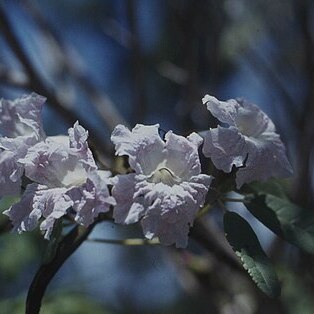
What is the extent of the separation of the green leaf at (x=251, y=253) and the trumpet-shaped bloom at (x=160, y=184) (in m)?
0.09

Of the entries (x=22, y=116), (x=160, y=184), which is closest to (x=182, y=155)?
(x=160, y=184)

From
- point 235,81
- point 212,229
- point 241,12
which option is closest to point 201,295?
point 212,229

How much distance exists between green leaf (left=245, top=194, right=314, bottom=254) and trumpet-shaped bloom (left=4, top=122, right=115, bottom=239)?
0.90 ft

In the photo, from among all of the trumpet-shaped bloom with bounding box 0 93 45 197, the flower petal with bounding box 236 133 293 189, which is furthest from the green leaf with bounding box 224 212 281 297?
the trumpet-shaped bloom with bounding box 0 93 45 197

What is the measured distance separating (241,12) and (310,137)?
2.53 feet

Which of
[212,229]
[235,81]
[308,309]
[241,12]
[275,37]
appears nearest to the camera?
[212,229]

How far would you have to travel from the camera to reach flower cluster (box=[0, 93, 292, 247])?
35.7 inches

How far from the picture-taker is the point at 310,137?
1726mm

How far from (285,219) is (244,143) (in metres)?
0.18

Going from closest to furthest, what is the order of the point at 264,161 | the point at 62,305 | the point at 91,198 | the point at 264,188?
1. the point at 91,198
2. the point at 264,161
3. the point at 264,188
4. the point at 62,305

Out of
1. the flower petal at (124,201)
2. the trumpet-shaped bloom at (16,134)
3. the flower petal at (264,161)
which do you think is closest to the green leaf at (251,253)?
the flower petal at (264,161)

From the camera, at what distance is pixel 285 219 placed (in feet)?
3.63

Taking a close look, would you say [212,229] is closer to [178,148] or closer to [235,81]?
[178,148]

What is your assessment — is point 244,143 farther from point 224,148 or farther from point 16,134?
point 16,134
